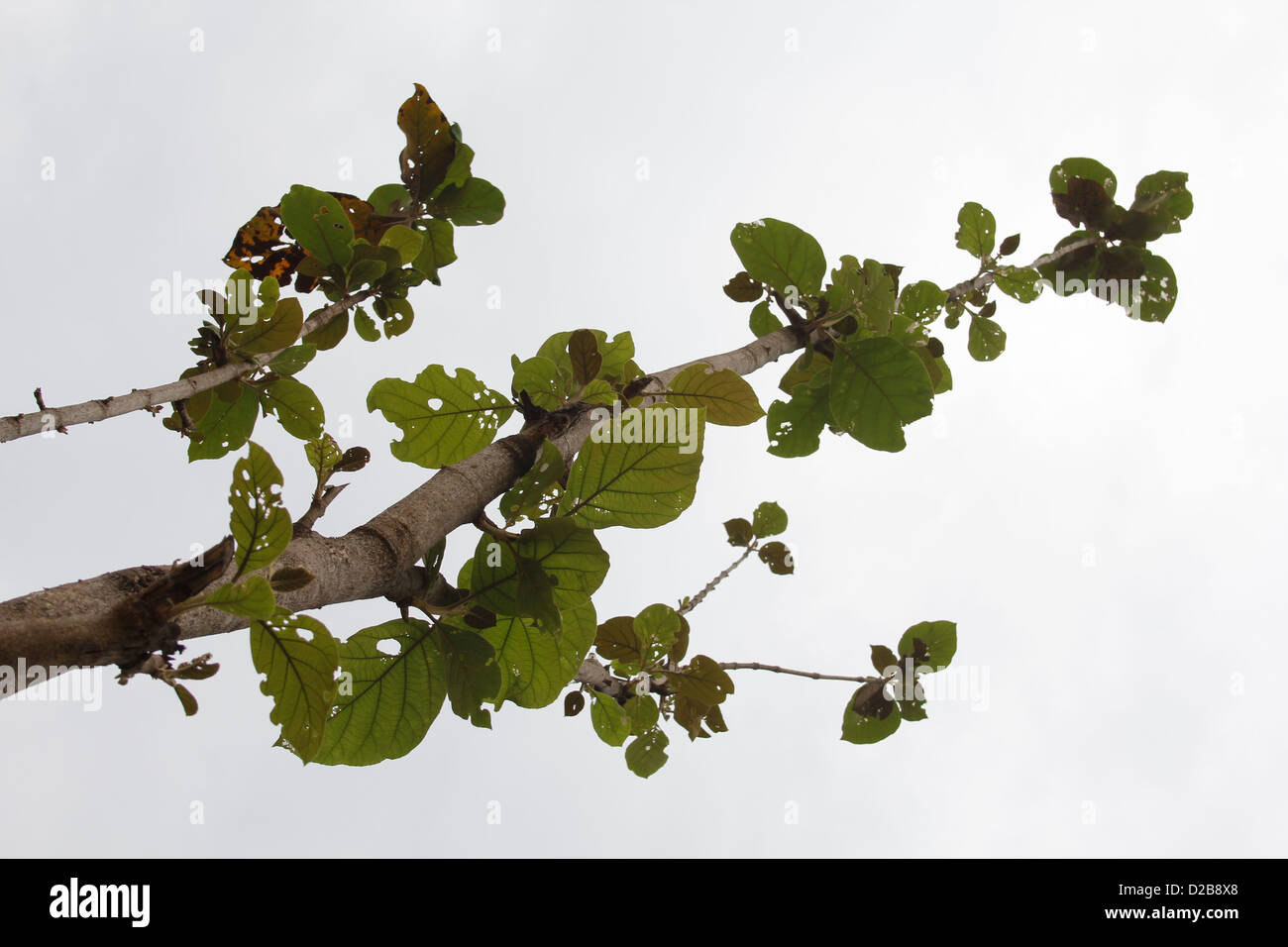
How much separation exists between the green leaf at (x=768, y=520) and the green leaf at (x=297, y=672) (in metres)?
3.00

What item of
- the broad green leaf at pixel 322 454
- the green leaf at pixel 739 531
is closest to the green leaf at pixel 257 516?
the broad green leaf at pixel 322 454

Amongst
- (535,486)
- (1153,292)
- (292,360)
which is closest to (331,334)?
(292,360)

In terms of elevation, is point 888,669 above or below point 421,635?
below

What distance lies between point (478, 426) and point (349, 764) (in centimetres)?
117

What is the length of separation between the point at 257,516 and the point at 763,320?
99.7 inches

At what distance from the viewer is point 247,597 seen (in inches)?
50.8

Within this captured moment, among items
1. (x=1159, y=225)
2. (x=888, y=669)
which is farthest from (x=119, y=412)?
(x=1159, y=225)

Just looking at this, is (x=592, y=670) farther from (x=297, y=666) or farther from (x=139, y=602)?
(x=139, y=602)

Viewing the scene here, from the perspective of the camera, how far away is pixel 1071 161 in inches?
145

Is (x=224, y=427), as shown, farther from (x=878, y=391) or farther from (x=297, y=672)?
(x=878, y=391)

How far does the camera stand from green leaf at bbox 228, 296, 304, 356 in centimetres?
239

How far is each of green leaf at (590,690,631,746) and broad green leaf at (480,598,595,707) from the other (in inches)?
39.7

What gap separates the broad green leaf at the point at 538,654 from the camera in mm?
2338

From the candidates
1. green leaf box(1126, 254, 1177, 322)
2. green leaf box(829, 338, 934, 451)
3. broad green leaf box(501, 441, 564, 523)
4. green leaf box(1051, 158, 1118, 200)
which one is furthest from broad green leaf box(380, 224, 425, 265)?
green leaf box(1126, 254, 1177, 322)
